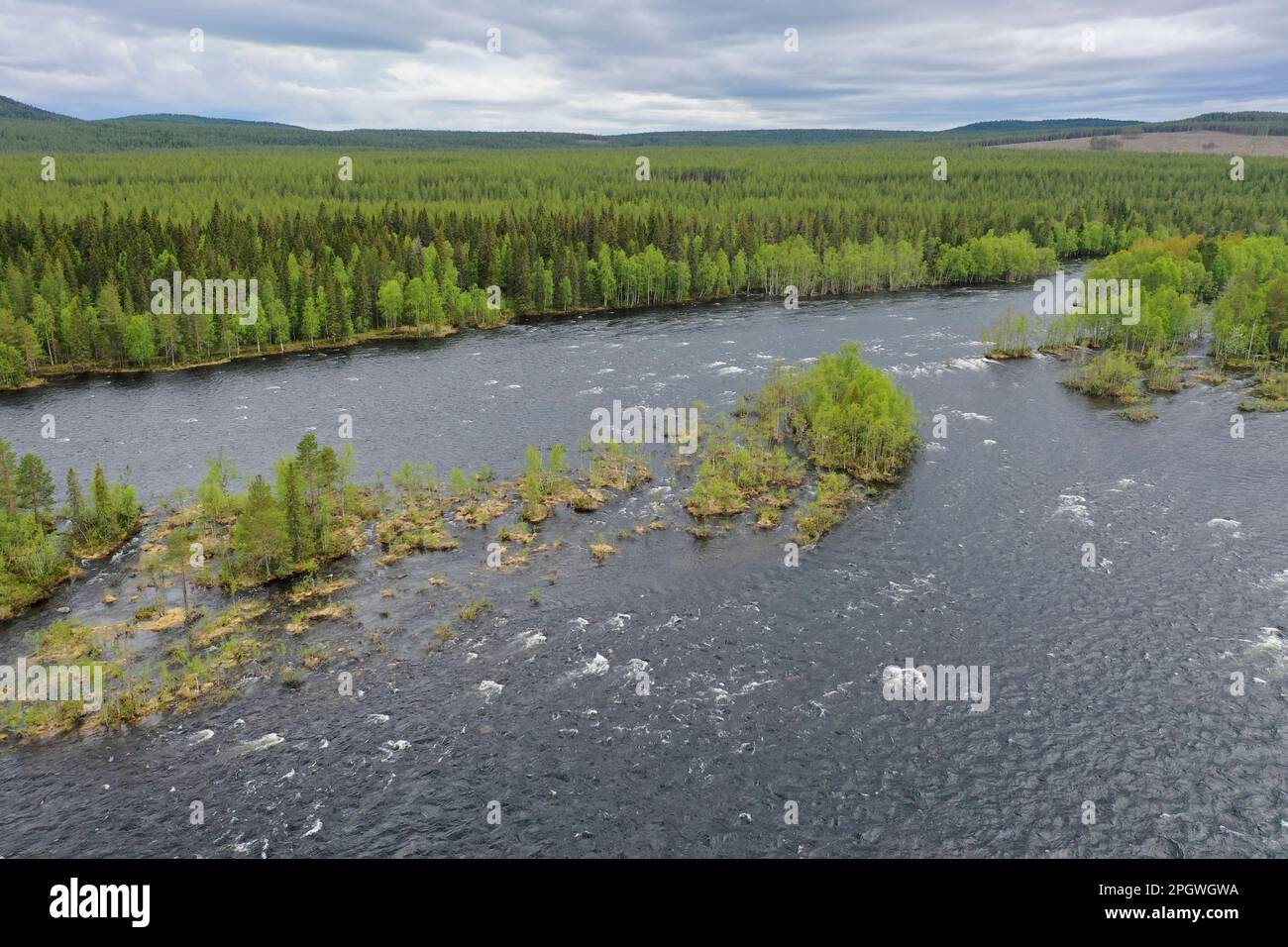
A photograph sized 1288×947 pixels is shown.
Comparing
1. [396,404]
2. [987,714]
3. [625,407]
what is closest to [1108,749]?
[987,714]

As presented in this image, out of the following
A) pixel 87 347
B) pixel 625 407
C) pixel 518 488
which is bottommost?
pixel 518 488

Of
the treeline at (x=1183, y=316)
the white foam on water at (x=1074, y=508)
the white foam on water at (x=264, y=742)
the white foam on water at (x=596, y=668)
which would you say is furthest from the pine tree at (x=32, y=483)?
the treeline at (x=1183, y=316)

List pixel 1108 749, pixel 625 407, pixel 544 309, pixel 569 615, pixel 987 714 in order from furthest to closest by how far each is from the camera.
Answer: pixel 544 309 < pixel 625 407 < pixel 569 615 < pixel 987 714 < pixel 1108 749

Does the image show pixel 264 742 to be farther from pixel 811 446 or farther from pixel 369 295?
pixel 369 295

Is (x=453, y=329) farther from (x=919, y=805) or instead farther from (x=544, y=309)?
(x=919, y=805)

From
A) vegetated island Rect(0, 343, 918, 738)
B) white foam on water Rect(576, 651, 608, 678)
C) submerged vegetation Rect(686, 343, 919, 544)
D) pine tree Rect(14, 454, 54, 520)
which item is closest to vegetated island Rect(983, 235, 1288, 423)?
submerged vegetation Rect(686, 343, 919, 544)

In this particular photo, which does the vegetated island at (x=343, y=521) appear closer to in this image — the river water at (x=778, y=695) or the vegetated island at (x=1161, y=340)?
the river water at (x=778, y=695)
